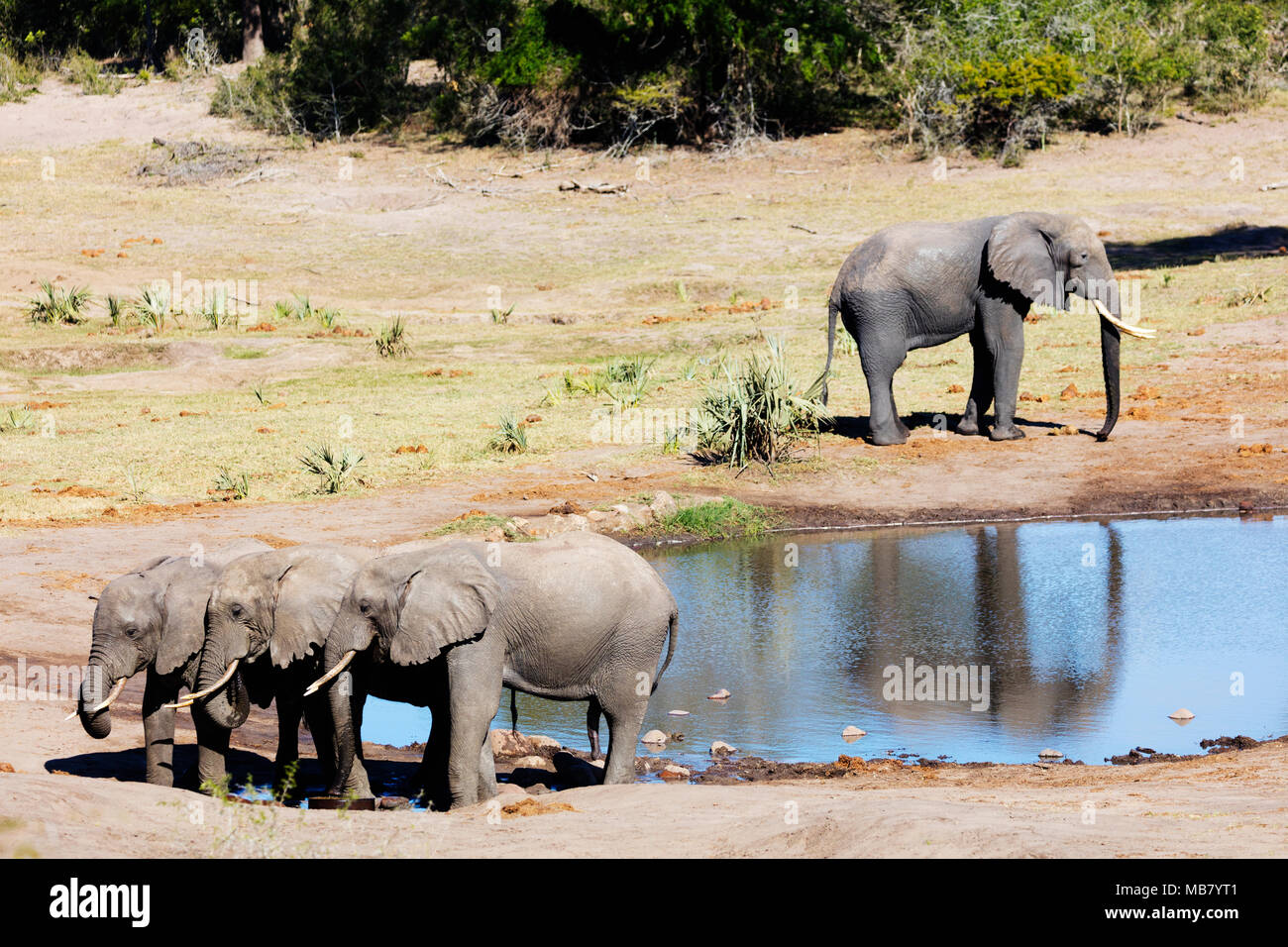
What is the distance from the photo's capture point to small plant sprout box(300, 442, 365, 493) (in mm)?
14648

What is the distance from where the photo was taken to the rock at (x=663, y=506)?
13.6 metres

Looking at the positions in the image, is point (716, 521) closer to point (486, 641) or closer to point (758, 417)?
point (758, 417)

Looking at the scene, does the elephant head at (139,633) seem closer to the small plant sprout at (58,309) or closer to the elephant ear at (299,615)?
the elephant ear at (299,615)

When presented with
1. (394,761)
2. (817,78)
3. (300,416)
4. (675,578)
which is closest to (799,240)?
(817,78)

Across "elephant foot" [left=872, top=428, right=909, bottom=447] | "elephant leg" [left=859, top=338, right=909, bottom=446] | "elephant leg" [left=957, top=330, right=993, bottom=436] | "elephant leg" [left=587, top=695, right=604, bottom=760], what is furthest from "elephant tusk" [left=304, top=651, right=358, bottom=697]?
"elephant leg" [left=957, top=330, right=993, bottom=436]

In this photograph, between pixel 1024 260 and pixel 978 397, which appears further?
pixel 978 397

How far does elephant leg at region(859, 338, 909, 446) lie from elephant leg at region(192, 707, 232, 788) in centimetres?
968

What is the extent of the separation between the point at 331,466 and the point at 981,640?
691 cm

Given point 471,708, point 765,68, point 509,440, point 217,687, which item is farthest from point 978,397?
point 765,68

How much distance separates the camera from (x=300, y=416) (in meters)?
18.2

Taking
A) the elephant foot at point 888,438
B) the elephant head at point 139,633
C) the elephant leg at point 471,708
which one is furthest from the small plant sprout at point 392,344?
the elephant leg at point 471,708

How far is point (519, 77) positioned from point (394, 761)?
94.5ft

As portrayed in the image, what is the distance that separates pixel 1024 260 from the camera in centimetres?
1534
